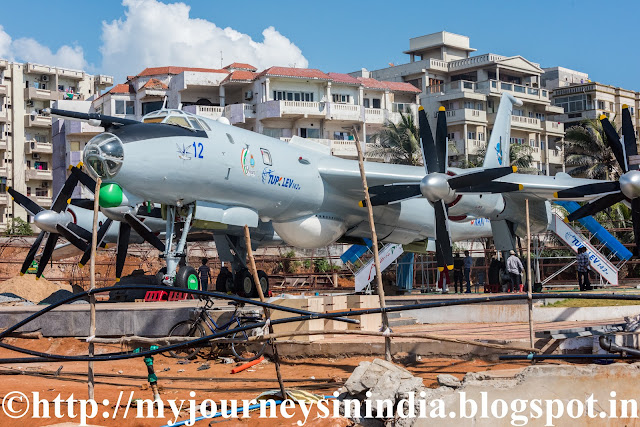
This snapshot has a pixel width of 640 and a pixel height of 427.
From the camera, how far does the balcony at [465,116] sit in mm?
68875

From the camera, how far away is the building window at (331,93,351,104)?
66.2 m

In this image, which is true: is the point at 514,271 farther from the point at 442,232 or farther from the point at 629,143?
the point at 442,232

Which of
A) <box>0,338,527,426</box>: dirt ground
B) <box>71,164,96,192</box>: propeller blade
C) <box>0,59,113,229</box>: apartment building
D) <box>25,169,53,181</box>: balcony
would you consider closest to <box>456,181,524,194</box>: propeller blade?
<box>0,338,527,426</box>: dirt ground

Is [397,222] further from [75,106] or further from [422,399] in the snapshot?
[75,106]

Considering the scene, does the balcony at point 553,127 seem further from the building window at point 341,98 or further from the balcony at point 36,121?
the balcony at point 36,121

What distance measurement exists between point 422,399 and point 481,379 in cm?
81

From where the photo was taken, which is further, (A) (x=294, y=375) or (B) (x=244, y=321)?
(B) (x=244, y=321)

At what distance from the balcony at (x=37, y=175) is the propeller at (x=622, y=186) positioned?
61476 mm

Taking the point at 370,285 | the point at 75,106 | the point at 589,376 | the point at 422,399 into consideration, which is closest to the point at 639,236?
the point at 370,285

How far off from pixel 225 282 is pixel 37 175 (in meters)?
56.0

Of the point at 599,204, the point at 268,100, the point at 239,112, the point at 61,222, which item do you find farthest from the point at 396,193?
the point at 239,112

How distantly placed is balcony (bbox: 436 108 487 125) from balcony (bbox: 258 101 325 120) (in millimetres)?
13361

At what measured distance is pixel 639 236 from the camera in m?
21.1

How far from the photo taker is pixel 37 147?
73750 millimetres
